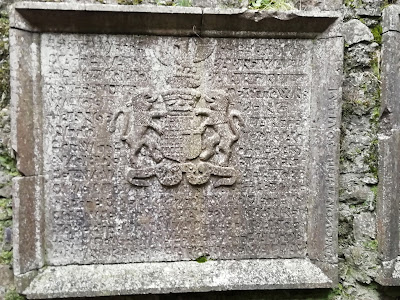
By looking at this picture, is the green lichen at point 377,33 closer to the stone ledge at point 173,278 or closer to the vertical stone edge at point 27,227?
the stone ledge at point 173,278

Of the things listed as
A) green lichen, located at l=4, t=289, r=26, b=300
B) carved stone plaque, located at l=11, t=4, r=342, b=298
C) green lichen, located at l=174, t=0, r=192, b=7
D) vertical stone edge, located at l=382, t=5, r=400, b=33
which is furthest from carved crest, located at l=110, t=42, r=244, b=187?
vertical stone edge, located at l=382, t=5, r=400, b=33

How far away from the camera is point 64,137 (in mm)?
2262

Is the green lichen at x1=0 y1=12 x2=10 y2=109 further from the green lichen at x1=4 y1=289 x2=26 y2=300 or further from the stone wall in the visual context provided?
the stone wall

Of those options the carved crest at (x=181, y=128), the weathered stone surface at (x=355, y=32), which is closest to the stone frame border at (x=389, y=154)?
the weathered stone surface at (x=355, y=32)

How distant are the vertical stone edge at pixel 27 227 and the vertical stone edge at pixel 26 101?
0.09 meters

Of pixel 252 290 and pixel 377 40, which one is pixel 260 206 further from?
pixel 377 40

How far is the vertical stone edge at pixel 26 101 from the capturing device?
2.13m

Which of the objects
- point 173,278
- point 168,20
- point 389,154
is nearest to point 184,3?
point 168,20

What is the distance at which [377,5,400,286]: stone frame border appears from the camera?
7.46 ft

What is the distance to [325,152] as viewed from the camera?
7.68 feet

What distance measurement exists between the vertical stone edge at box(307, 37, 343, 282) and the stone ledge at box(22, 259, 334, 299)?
146mm

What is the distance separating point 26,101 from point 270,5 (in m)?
1.66

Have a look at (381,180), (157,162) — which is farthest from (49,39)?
(381,180)

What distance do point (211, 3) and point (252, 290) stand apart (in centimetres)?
191
